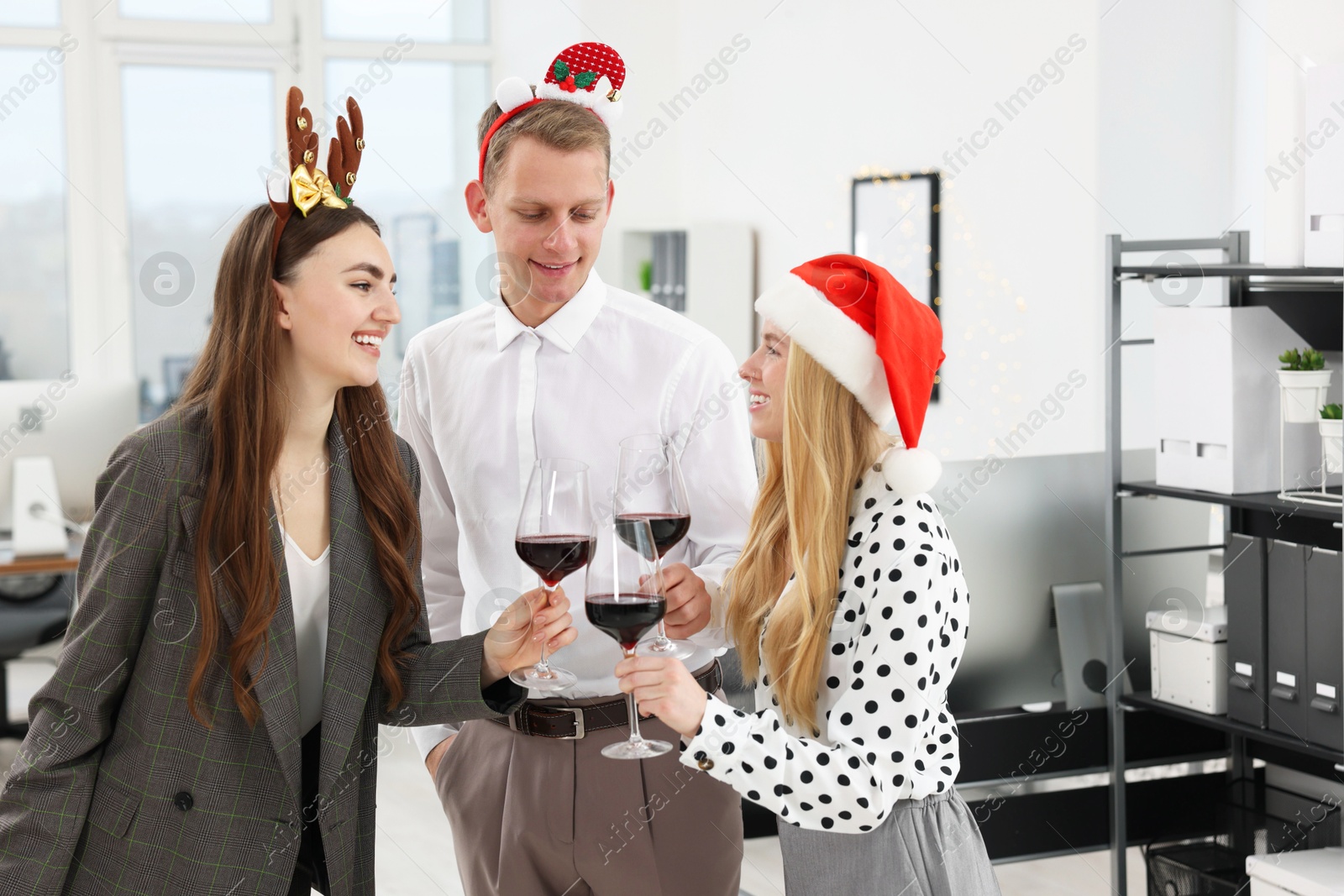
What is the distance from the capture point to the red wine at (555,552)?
134 centimetres

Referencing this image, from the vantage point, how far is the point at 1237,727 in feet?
9.06

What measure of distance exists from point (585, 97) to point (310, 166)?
0.46m

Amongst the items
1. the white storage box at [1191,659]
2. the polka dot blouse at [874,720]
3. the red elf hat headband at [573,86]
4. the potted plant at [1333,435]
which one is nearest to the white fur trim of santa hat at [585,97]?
the red elf hat headband at [573,86]

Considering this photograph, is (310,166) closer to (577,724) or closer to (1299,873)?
(577,724)

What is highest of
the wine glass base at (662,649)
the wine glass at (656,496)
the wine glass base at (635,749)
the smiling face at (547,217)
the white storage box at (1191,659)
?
the smiling face at (547,217)

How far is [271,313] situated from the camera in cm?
146

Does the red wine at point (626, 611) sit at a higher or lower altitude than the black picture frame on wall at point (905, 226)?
lower

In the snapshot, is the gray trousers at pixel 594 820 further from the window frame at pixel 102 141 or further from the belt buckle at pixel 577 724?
the window frame at pixel 102 141

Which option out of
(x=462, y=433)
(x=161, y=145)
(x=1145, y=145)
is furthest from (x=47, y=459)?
(x=1145, y=145)

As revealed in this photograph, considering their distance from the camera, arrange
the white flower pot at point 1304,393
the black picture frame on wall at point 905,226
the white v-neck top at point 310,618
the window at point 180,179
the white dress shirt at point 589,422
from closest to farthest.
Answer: the white v-neck top at point 310,618 < the white dress shirt at point 589,422 < the white flower pot at point 1304,393 < the black picture frame on wall at point 905,226 < the window at point 180,179

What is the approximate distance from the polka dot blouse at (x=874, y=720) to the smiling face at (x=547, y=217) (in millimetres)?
630

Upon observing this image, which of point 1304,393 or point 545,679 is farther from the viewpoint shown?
point 1304,393

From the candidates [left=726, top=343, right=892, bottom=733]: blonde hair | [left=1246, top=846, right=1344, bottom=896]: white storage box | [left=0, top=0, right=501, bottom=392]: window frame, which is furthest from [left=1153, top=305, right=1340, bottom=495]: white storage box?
[left=0, top=0, right=501, bottom=392]: window frame

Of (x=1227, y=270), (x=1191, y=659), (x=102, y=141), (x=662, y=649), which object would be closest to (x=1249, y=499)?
(x=1191, y=659)
